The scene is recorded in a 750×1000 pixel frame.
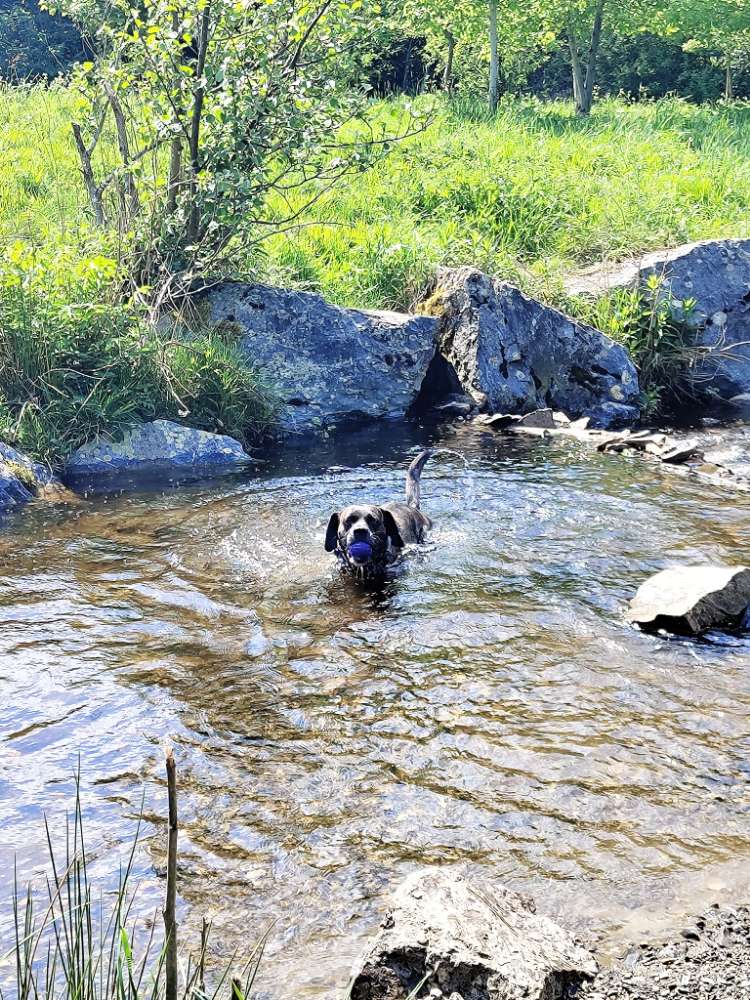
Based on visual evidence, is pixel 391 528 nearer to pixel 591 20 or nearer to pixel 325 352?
pixel 325 352

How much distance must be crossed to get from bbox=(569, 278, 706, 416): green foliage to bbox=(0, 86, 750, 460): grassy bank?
273mm

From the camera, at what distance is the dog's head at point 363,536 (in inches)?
247

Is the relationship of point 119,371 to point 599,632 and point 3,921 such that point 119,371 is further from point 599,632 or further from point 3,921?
point 3,921

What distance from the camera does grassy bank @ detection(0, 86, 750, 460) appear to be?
8766mm

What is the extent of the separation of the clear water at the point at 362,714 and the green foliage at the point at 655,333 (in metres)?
3.99

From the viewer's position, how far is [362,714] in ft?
15.2

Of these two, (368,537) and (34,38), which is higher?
(34,38)

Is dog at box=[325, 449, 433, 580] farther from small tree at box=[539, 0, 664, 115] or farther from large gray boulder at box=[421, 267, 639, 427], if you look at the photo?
small tree at box=[539, 0, 664, 115]

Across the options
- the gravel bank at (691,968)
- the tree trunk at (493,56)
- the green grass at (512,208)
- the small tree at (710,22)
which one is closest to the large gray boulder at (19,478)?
the green grass at (512,208)

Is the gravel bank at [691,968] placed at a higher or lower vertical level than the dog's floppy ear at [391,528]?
higher

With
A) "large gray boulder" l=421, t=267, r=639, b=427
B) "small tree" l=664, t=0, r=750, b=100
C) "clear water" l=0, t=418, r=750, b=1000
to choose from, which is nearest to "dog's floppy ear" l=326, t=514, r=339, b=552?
"clear water" l=0, t=418, r=750, b=1000

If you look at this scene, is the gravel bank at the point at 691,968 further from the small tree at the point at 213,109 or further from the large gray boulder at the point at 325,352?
the small tree at the point at 213,109

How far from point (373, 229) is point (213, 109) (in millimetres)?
3521

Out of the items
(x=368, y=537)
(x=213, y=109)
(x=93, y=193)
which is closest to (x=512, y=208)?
(x=213, y=109)
